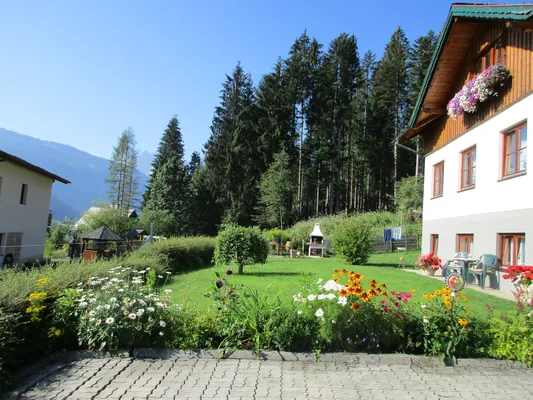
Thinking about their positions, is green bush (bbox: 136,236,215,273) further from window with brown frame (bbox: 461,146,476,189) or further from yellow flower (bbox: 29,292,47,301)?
window with brown frame (bbox: 461,146,476,189)

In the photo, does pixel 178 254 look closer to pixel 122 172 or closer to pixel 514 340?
pixel 514 340

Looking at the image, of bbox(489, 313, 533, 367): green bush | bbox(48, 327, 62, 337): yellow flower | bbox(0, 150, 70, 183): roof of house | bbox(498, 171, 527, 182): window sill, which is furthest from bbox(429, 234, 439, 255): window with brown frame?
bbox(0, 150, 70, 183): roof of house

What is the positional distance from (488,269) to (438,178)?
578 centimetres

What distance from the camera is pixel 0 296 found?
444 cm

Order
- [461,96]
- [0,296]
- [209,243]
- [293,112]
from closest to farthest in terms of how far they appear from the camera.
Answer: [0,296], [461,96], [209,243], [293,112]

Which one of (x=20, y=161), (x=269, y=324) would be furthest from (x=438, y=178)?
(x=20, y=161)

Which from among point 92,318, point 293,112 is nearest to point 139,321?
point 92,318

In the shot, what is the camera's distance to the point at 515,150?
10.1 m

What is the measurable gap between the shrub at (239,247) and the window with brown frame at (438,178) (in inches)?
296

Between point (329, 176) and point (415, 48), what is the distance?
55.5 ft

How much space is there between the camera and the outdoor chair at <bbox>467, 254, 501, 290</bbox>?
33.9 feet

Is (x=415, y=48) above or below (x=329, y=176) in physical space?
above

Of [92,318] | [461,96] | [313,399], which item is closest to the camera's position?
[313,399]

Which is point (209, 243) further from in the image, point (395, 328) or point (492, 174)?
point (395, 328)
